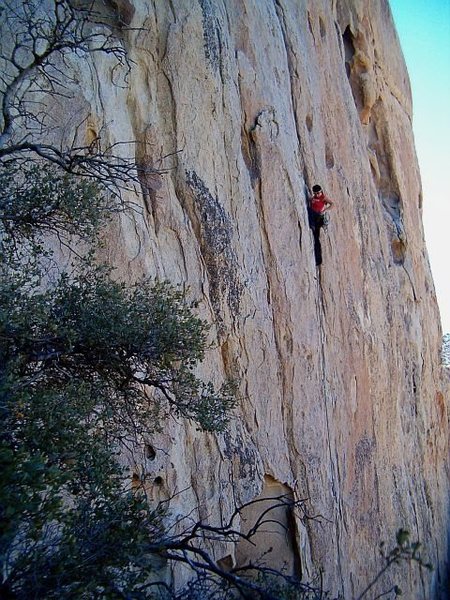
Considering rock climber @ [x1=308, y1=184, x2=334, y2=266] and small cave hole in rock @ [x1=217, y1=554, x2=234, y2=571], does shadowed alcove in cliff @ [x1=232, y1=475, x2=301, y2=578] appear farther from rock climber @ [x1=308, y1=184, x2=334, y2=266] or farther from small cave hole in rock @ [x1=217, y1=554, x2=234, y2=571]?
rock climber @ [x1=308, y1=184, x2=334, y2=266]

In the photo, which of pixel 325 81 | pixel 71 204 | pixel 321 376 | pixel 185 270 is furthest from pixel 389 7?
pixel 71 204

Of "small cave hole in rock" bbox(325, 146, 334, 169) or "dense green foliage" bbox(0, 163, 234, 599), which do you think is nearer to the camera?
"dense green foliage" bbox(0, 163, 234, 599)

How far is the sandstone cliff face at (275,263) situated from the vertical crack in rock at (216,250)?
2cm

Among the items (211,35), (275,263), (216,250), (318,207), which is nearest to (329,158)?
(318,207)

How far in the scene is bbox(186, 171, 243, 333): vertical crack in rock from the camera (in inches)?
336

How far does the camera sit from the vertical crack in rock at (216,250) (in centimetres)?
855

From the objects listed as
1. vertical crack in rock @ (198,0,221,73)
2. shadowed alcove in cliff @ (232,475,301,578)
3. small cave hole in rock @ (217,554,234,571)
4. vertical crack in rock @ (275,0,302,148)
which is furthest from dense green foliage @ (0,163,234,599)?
vertical crack in rock @ (275,0,302,148)

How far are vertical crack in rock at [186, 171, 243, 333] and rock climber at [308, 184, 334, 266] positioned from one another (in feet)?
9.90

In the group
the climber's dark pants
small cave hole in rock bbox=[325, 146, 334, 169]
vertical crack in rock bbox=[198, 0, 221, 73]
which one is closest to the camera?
vertical crack in rock bbox=[198, 0, 221, 73]

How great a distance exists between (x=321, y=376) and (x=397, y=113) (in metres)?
11.2

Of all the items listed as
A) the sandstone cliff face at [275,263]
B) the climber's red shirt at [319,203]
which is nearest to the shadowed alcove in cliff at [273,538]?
the sandstone cliff face at [275,263]

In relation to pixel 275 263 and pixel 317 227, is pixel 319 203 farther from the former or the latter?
pixel 275 263

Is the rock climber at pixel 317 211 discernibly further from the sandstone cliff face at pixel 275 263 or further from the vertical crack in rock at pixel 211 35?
the vertical crack in rock at pixel 211 35

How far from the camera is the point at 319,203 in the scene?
11.4 metres
